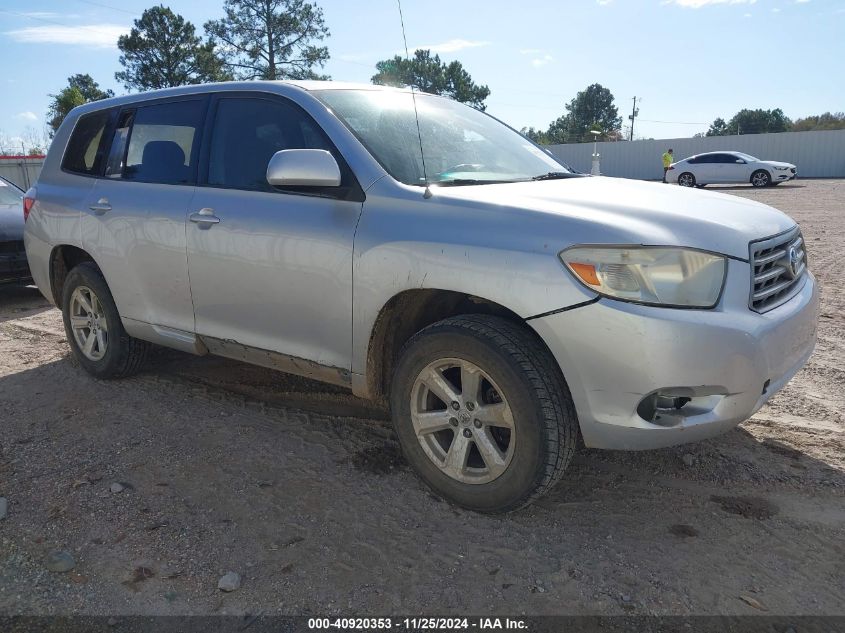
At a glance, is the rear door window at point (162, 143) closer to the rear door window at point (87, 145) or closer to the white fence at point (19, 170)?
Result: the rear door window at point (87, 145)

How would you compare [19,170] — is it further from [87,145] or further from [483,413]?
[483,413]

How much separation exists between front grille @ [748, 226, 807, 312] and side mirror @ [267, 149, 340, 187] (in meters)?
1.77

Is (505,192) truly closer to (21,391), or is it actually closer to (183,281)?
(183,281)

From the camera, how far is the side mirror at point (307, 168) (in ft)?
10.1

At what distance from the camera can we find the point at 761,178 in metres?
25.9

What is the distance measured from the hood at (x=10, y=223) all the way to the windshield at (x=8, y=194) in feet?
0.81

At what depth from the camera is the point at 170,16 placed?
51469mm

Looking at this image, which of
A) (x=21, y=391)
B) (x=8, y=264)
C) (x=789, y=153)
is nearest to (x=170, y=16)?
(x=789, y=153)

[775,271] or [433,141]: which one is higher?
[433,141]

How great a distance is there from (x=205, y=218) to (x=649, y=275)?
2350mm

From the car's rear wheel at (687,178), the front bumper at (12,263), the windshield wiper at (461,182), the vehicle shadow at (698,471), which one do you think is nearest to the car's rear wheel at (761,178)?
the car's rear wheel at (687,178)

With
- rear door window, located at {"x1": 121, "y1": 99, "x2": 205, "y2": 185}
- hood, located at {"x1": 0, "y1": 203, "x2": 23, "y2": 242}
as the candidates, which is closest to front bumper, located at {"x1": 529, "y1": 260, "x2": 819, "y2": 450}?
rear door window, located at {"x1": 121, "y1": 99, "x2": 205, "y2": 185}

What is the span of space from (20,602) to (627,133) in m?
89.2

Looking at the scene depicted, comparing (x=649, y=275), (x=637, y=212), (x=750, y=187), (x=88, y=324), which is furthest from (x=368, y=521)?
(x=750, y=187)
